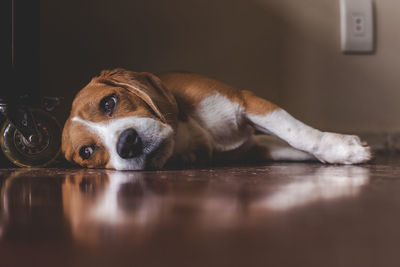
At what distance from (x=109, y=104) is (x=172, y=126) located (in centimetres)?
22

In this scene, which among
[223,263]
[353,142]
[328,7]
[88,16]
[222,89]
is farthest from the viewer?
[328,7]

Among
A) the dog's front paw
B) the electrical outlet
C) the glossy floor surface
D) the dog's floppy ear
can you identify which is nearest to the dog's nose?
the dog's floppy ear

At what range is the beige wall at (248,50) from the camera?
6.16ft

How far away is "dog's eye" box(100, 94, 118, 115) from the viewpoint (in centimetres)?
124

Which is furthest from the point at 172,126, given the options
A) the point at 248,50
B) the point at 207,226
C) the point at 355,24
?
the point at 355,24

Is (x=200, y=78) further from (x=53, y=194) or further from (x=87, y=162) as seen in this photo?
(x=53, y=194)

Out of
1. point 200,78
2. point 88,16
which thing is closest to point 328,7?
point 200,78

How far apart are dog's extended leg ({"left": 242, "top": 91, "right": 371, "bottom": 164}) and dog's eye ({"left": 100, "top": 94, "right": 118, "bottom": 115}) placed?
45cm

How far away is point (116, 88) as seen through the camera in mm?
1269

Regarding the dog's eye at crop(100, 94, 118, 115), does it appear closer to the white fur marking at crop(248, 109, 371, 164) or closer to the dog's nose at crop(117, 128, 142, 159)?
the dog's nose at crop(117, 128, 142, 159)

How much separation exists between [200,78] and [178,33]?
2.04 ft

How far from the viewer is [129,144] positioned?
1.11m

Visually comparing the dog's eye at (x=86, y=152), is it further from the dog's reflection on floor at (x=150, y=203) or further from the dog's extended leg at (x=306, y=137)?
the dog's extended leg at (x=306, y=137)

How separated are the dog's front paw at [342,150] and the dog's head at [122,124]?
49 cm
